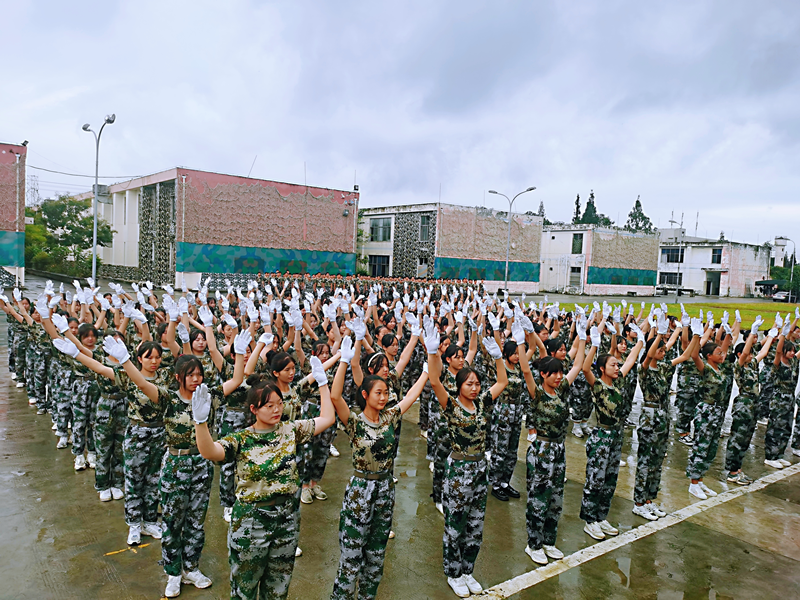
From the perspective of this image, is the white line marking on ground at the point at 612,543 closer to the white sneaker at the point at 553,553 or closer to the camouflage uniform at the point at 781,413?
the white sneaker at the point at 553,553

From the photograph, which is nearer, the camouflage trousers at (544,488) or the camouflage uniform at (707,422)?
the camouflage trousers at (544,488)

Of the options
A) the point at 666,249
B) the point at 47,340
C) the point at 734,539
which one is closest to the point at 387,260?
the point at 47,340

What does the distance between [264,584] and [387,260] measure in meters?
37.1

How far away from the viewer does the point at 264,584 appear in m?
3.13

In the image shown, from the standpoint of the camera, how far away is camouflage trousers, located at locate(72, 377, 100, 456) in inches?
232

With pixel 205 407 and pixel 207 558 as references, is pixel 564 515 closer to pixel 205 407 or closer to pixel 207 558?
pixel 207 558

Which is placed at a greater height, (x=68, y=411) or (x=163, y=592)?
(x=68, y=411)

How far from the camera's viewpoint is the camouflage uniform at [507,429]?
5.91 m

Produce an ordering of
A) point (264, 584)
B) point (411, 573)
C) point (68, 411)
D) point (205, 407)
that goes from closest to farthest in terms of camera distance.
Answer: point (205, 407)
point (264, 584)
point (411, 573)
point (68, 411)

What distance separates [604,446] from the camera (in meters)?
4.90

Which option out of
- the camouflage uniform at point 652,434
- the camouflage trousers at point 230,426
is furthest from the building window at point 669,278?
the camouflage trousers at point 230,426

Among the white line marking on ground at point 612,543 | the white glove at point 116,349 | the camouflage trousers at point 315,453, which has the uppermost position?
the white glove at point 116,349

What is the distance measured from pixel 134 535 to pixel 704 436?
6.01 metres

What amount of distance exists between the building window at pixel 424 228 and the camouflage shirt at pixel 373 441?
33834 millimetres
